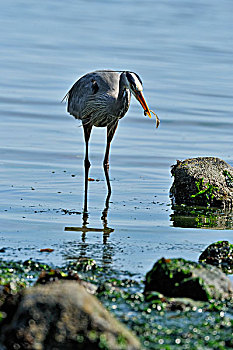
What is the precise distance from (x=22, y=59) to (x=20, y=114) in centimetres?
614

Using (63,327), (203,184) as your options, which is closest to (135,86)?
(203,184)

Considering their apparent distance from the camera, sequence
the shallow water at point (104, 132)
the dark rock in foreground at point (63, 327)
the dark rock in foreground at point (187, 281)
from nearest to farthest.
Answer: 1. the dark rock in foreground at point (63, 327)
2. the dark rock in foreground at point (187, 281)
3. the shallow water at point (104, 132)

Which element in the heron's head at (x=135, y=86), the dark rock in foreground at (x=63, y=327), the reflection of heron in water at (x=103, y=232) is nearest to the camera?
the dark rock in foreground at (x=63, y=327)

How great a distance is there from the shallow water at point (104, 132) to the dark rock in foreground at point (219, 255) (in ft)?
1.07

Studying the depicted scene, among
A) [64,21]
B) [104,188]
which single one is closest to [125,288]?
[104,188]

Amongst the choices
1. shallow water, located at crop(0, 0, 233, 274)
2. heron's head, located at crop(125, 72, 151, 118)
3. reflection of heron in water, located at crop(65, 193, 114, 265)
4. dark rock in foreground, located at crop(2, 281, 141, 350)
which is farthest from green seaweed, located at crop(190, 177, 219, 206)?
dark rock in foreground, located at crop(2, 281, 141, 350)

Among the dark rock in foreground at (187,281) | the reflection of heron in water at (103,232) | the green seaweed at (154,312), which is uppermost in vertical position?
the dark rock in foreground at (187,281)

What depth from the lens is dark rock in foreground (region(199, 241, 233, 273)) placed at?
18.9ft

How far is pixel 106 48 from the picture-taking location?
21.0 meters

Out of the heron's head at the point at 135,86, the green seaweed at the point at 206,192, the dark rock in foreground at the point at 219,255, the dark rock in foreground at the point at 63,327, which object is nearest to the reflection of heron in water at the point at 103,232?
the dark rock in foreground at the point at 219,255

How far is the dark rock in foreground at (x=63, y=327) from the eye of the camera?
3.76 meters

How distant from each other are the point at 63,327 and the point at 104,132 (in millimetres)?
9568

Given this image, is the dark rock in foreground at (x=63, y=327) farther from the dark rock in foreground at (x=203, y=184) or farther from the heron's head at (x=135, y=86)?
the dark rock in foreground at (x=203, y=184)

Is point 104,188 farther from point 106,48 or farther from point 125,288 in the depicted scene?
point 106,48
